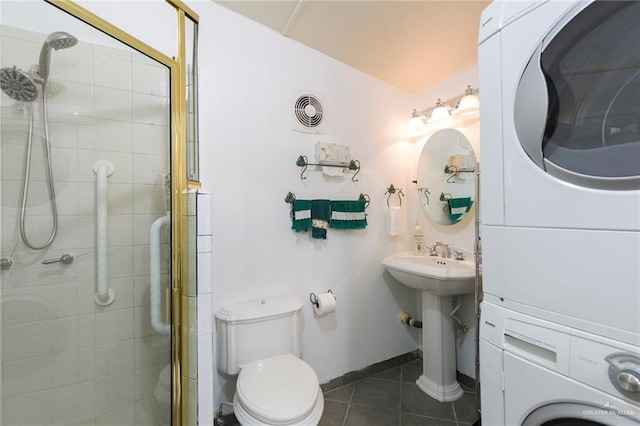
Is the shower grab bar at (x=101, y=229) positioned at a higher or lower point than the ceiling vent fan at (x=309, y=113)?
lower

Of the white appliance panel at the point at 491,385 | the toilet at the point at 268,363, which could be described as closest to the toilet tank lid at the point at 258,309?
the toilet at the point at 268,363

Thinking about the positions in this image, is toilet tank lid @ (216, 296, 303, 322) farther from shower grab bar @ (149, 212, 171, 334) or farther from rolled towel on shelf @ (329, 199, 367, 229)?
rolled towel on shelf @ (329, 199, 367, 229)

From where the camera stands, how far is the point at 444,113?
6.13ft

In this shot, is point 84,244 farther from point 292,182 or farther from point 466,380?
point 466,380

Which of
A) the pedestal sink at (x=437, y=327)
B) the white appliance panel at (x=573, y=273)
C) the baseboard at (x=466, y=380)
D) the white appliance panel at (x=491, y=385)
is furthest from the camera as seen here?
the baseboard at (x=466, y=380)

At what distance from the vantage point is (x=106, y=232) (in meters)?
1.19

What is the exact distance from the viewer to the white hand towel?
1993mm

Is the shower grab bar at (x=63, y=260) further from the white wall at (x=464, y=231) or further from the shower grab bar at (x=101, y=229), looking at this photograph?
the white wall at (x=464, y=231)

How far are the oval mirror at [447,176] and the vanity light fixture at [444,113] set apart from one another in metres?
0.09

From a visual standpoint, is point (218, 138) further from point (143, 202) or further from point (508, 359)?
point (508, 359)

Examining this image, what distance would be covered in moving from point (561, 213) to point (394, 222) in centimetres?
133

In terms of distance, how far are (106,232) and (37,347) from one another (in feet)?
1.66

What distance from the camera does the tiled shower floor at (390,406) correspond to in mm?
1504

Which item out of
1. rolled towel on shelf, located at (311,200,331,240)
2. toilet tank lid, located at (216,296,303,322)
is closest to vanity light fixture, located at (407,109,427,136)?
rolled towel on shelf, located at (311,200,331,240)
